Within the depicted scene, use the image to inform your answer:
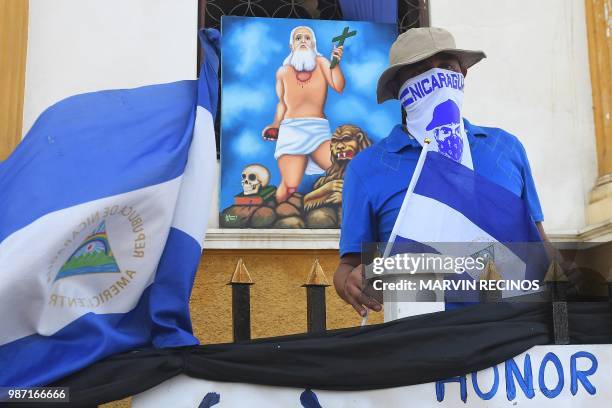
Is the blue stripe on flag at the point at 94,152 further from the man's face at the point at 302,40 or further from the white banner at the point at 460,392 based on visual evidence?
the man's face at the point at 302,40

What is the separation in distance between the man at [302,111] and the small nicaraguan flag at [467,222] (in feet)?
10.3

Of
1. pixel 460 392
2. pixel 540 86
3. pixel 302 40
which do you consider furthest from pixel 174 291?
pixel 540 86

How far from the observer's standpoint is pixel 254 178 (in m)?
5.88

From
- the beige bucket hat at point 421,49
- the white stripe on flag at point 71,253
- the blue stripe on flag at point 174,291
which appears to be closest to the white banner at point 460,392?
the blue stripe on flag at point 174,291

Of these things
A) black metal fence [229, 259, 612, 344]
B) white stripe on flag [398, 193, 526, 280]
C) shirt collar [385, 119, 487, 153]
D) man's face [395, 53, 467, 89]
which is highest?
man's face [395, 53, 467, 89]

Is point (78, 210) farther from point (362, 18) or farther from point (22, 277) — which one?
point (362, 18)

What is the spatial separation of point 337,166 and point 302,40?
0.97 m

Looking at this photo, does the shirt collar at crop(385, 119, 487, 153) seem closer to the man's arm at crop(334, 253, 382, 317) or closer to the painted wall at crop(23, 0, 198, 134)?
the man's arm at crop(334, 253, 382, 317)

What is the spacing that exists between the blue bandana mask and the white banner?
858 mm

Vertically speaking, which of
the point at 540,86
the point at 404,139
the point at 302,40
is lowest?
the point at 404,139

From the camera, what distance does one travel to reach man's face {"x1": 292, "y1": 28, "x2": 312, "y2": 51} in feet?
20.0

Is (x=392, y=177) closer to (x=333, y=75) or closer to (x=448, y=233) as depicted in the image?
(x=448, y=233)

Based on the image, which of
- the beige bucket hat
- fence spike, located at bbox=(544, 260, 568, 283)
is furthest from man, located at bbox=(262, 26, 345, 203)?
fence spike, located at bbox=(544, 260, 568, 283)

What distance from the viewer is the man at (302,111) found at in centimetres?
592
